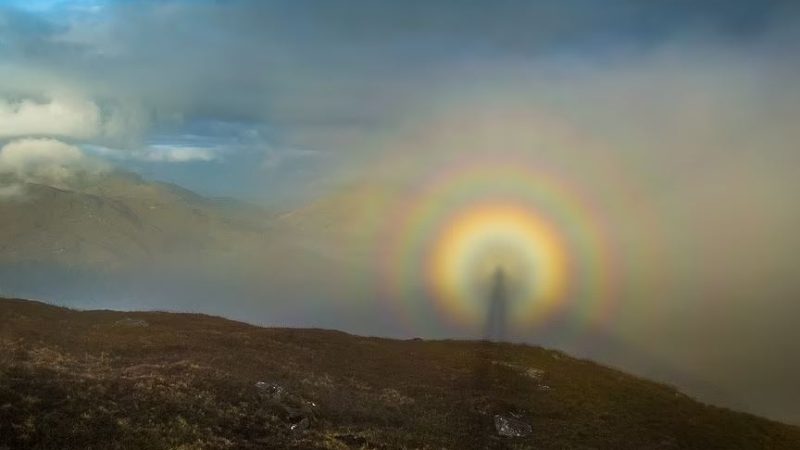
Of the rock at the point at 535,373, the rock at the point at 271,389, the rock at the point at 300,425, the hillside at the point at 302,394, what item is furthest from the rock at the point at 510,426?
the rock at the point at 271,389

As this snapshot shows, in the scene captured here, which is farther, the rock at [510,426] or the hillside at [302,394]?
the rock at [510,426]

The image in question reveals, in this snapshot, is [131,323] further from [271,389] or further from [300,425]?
[300,425]

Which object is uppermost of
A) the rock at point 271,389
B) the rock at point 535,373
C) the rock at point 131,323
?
the rock at point 535,373

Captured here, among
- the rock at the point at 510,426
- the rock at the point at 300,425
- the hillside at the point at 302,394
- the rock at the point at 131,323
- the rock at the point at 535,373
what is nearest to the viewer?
the hillside at the point at 302,394

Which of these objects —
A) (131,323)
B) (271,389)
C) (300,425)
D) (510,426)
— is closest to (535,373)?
(510,426)

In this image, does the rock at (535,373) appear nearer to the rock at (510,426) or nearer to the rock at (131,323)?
the rock at (510,426)

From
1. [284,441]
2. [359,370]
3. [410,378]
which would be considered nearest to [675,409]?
[410,378]
